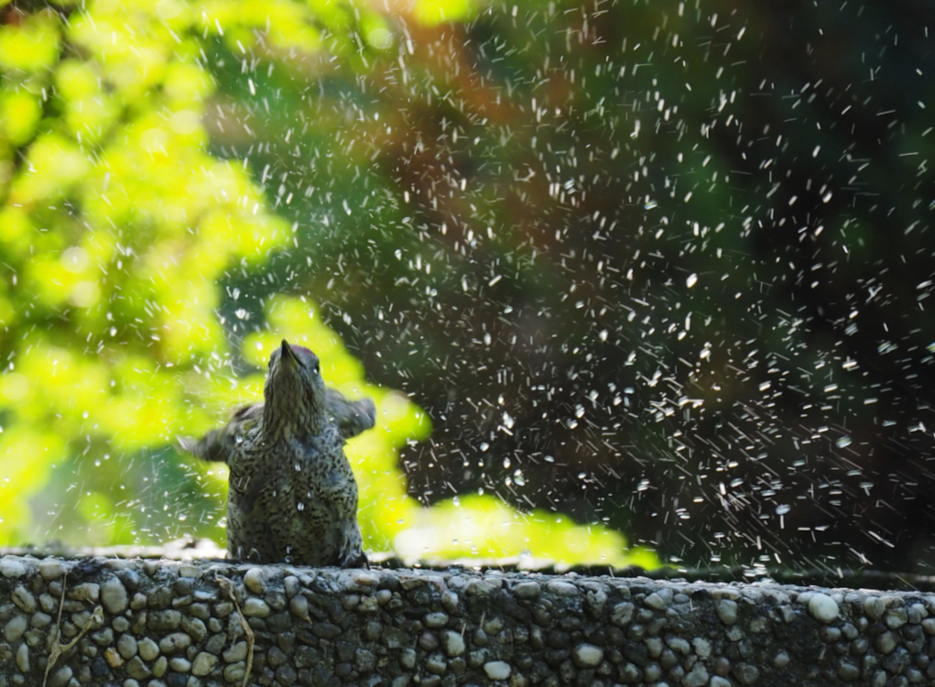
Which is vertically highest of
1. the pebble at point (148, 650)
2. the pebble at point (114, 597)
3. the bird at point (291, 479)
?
the bird at point (291, 479)

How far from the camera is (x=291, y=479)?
9.95 ft

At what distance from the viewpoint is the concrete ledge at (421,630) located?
8.45 feet

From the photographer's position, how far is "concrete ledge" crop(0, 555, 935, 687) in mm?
2574

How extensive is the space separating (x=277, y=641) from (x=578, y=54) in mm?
5055

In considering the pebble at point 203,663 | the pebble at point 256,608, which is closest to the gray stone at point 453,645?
the pebble at point 256,608

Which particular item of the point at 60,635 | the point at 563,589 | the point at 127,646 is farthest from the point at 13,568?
the point at 563,589

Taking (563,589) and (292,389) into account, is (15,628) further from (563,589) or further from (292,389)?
(563,589)

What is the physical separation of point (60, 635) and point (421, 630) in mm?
963

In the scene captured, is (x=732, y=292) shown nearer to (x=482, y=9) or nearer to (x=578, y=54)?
(x=578, y=54)

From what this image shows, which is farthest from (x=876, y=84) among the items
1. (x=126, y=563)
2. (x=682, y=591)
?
(x=126, y=563)

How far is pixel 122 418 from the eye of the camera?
7438 millimetres

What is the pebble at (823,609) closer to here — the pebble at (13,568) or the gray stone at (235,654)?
the gray stone at (235,654)

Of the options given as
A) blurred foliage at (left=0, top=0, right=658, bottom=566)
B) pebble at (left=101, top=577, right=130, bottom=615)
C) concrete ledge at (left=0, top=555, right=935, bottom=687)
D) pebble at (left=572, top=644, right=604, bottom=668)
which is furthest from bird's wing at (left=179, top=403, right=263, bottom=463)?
blurred foliage at (left=0, top=0, right=658, bottom=566)

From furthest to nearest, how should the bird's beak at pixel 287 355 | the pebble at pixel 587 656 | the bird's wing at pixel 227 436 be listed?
the bird's wing at pixel 227 436 < the bird's beak at pixel 287 355 < the pebble at pixel 587 656
